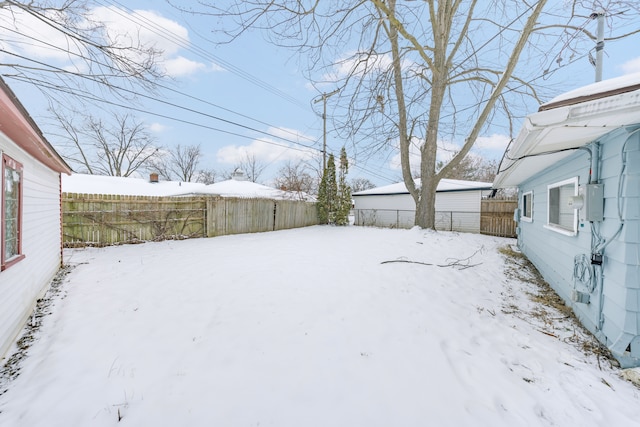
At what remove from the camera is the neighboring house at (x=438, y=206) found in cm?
1349

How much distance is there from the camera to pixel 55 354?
241 cm

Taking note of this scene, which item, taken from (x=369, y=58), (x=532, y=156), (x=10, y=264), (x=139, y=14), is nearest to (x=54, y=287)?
(x=10, y=264)

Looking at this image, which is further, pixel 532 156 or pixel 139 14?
pixel 139 14

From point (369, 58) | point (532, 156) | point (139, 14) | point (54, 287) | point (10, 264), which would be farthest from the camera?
point (369, 58)

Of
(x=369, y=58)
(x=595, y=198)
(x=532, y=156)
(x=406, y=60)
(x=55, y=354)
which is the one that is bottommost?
(x=55, y=354)

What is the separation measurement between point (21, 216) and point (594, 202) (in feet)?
21.2

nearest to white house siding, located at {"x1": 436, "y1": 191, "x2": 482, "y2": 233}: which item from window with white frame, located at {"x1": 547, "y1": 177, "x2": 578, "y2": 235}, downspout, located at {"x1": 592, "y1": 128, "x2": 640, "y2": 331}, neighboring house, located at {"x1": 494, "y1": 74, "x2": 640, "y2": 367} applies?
window with white frame, located at {"x1": 547, "y1": 177, "x2": 578, "y2": 235}

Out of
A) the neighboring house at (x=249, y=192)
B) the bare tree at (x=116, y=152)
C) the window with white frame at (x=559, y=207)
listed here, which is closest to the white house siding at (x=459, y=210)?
the neighboring house at (x=249, y=192)

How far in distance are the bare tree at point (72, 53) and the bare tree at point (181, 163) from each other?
93.6ft

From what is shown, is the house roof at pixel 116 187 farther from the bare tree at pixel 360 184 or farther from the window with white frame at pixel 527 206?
the bare tree at pixel 360 184

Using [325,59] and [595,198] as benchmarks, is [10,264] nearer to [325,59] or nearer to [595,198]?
[595,198]

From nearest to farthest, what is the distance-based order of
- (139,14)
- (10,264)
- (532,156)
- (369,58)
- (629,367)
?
(629,367), (10,264), (532,156), (139,14), (369,58)

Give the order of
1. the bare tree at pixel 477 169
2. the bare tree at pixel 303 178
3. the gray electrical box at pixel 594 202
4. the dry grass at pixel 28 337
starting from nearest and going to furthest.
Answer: the dry grass at pixel 28 337, the gray electrical box at pixel 594 202, the bare tree at pixel 303 178, the bare tree at pixel 477 169

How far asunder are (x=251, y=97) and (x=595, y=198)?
1341cm
